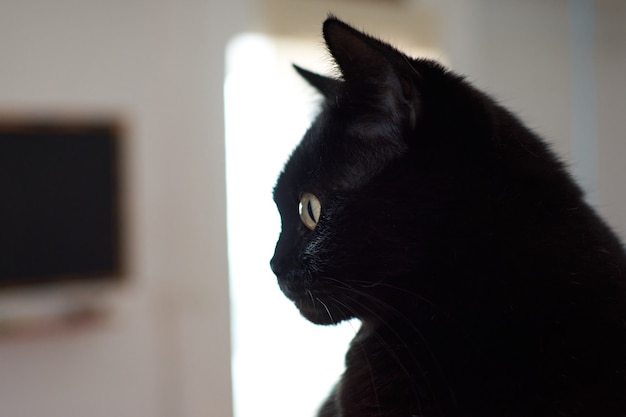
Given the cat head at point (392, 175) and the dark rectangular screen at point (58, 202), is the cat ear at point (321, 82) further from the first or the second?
the dark rectangular screen at point (58, 202)

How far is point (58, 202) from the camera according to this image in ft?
6.17

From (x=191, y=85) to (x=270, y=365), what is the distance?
96 cm

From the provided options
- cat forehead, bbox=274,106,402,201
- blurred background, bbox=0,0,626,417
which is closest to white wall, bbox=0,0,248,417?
blurred background, bbox=0,0,626,417

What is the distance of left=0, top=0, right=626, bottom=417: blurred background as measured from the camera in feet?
6.28

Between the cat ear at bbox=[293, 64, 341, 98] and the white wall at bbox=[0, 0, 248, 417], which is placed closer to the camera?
the cat ear at bbox=[293, 64, 341, 98]

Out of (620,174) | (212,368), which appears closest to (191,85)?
(212,368)

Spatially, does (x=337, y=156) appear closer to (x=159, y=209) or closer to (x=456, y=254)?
(x=456, y=254)

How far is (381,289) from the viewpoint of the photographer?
1.45ft

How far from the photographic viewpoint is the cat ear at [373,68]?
1.25ft

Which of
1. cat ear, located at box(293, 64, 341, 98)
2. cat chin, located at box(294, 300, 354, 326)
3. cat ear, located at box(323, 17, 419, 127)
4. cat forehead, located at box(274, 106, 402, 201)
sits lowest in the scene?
cat chin, located at box(294, 300, 354, 326)

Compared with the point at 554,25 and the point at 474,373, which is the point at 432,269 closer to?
the point at 474,373

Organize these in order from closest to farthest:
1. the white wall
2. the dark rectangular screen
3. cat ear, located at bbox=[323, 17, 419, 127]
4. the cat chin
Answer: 1. cat ear, located at bbox=[323, 17, 419, 127]
2. the cat chin
3. the dark rectangular screen
4. the white wall

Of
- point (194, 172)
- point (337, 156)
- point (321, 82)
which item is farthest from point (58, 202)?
point (337, 156)

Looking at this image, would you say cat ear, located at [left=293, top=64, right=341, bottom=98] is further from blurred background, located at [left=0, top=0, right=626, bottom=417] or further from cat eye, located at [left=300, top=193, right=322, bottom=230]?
blurred background, located at [left=0, top=0, right=626, bottom=417]
